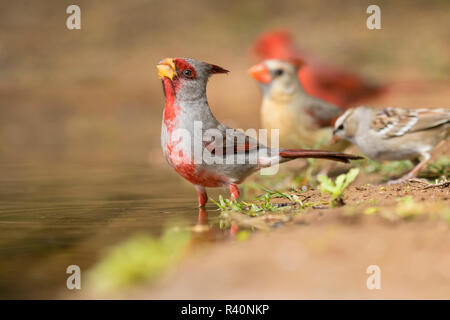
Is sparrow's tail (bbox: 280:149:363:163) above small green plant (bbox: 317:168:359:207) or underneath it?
above

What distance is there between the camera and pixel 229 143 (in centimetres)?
431

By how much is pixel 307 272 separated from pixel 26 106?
475 inches

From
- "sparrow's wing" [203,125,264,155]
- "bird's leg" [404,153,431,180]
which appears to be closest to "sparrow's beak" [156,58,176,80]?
"sparrow's wing" [203,125,264,155]

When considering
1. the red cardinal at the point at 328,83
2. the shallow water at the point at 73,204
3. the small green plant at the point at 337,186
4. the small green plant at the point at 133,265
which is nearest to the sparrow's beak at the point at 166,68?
the shallow water at the point at 73,204

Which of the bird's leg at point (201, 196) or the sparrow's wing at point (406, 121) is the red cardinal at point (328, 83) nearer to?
the sparrow's wing at point (406, 121)

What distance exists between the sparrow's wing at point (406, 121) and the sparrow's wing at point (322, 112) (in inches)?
40.2

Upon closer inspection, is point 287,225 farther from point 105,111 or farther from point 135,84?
point 135,84

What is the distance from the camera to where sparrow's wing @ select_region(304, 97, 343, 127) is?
Result: 6.21 m

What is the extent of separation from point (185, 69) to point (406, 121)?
1931mm

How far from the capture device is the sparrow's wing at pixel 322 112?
6211mm

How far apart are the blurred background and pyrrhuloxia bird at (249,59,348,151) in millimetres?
1155

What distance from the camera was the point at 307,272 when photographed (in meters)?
2.27

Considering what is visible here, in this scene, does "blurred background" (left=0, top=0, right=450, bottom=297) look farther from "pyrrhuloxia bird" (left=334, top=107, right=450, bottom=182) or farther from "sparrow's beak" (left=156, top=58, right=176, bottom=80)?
"pyrrhuloxia bird" (left=334, top=107, right=450, bottom=182)

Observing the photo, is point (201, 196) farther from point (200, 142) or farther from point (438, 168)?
point (438, 168)
